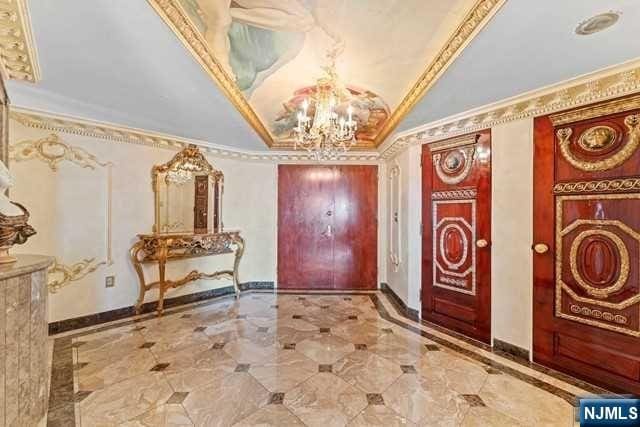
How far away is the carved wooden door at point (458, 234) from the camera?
2857 millimetres

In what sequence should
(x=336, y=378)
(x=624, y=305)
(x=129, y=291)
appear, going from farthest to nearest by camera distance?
1. (x=129, y=291)
2. (x=336, y=378)
3. (x=624, y=305)

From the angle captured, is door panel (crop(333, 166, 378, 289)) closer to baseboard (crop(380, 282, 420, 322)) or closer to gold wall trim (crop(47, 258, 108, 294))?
baseboard (crop(380, 282, 420, 322))

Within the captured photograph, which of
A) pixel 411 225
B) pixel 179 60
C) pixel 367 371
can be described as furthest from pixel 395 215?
pixel 179 60

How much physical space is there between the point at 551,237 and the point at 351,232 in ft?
9.19

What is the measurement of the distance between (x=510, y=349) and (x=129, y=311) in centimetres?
430

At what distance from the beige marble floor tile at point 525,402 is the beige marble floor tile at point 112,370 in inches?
106

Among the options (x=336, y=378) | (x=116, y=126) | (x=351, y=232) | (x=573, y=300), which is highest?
(x=116, y=126)

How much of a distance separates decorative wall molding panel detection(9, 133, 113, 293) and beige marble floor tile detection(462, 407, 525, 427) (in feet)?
12.8

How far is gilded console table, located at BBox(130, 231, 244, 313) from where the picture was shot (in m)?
3.47

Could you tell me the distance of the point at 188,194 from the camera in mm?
4031

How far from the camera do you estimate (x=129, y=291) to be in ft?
11.5

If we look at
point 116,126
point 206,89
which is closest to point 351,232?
point 206,89

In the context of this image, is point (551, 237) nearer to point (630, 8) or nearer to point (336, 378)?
point (630, 8)

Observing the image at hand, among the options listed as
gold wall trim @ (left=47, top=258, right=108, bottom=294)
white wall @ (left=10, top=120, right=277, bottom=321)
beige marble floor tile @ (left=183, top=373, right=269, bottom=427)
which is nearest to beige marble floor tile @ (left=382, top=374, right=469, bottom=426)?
beige marble floor tile @ (left=183, top=373, right=269, bottom=427)
